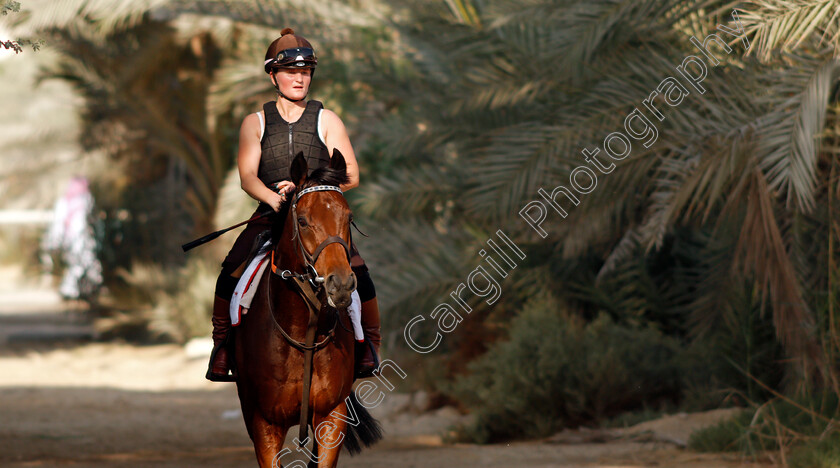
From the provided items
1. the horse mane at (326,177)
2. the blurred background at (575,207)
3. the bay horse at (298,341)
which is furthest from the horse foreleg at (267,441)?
the blurred background at (575,207)

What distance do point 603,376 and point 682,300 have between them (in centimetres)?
209

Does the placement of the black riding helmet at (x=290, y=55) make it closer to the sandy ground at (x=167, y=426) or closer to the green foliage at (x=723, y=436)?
the sandy ground at (x=167, y=426)

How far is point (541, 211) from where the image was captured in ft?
31.6

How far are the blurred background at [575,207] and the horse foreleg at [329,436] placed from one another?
3049 mm

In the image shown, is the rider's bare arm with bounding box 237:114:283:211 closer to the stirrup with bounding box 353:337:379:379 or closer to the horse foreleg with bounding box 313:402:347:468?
the stirrup with bounding box 353:337:379:379

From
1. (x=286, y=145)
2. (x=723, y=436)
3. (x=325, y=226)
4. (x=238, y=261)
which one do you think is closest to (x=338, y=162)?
(x=325, y=226)

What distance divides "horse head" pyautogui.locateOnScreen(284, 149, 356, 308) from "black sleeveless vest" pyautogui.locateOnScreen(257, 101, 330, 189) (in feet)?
1.92

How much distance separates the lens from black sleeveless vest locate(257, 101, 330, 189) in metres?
5.10

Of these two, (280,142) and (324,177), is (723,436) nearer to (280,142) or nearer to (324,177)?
(280,142)

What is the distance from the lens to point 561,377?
9656 mm

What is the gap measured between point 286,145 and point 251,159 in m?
0.19

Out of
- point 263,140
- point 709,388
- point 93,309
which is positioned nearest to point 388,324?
point 709,388

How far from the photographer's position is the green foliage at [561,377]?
9.52m

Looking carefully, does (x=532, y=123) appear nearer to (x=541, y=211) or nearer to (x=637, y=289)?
(x=541, y=211)
